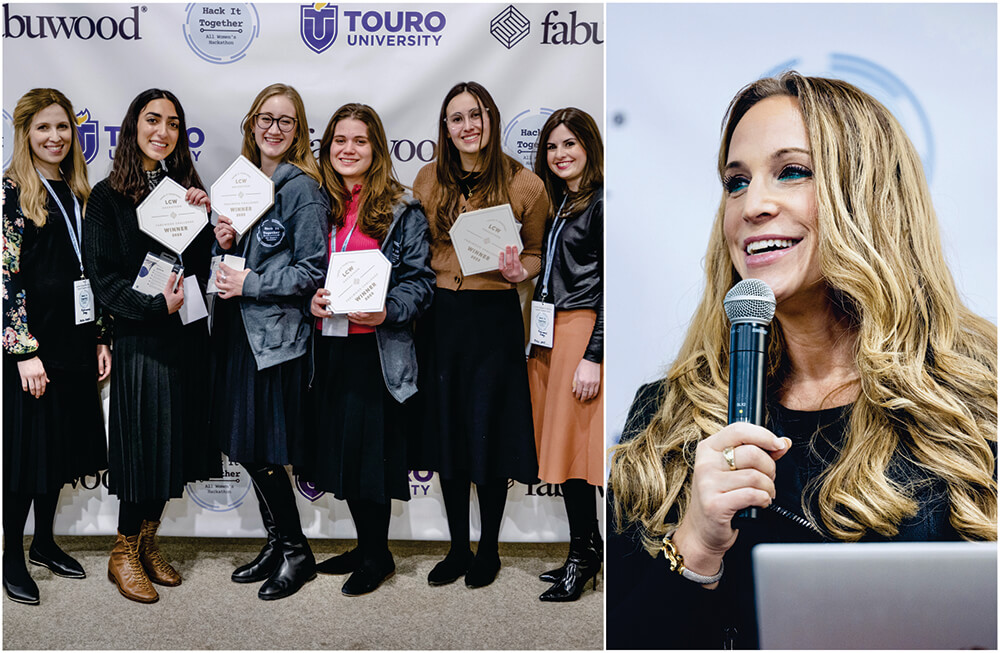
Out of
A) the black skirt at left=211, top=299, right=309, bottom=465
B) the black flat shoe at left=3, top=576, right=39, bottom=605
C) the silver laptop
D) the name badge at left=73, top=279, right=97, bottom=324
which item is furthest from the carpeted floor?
the name badge at left=73, top=279, right=97, bottom=324

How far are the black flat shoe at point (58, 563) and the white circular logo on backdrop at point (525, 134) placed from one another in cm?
219

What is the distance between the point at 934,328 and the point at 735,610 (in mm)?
957

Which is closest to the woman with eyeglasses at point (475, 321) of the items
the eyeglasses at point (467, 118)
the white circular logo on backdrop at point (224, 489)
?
the eyeglasses at point (467, 118)

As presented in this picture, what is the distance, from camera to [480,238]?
260 cm

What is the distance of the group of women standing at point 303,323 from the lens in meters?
2.60

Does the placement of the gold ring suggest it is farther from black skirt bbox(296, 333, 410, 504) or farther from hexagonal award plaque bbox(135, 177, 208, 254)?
hexagonal award plaque bbox(135, 177, 208, 254)

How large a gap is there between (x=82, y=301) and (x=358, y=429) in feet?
3.45

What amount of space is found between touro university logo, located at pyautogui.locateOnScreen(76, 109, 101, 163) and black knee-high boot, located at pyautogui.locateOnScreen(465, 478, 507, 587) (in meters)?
1.84

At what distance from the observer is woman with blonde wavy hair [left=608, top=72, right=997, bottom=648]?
2.06m

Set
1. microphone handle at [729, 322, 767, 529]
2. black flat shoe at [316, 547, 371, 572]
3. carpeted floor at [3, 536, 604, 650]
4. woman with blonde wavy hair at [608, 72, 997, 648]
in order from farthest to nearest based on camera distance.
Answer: black flat shoe at [316, 547, 371, 572]
carpeted floor at [3, 536, 604, 650]
woman with blonde wavy hair at [608, 72, 997, 648]
microphone handle at [729, 322, 767, 529]

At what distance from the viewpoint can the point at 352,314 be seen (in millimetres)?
2566

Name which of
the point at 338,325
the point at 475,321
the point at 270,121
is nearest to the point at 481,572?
the point at 475,321

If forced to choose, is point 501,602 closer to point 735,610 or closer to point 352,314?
point 735,610

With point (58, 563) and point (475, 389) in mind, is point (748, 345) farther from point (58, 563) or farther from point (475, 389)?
point (58, 563)
